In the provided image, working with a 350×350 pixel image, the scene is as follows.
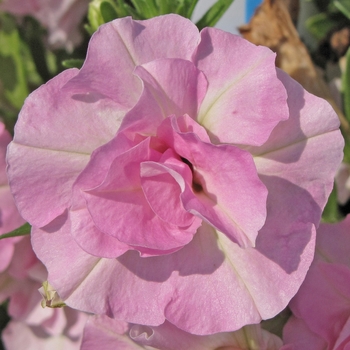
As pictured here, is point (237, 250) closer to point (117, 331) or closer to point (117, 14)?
point (117, 331)

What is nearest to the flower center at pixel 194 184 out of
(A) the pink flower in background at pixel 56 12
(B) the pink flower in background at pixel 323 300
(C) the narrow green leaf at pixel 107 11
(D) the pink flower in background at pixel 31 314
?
(B) the pink flower in background at pixel 323 300

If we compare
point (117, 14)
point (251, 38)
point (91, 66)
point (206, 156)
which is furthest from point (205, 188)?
point (251, 38)

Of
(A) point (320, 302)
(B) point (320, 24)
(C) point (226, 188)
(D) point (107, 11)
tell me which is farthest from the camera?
(B) point (320, 24)

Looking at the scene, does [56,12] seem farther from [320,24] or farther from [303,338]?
[303,338]

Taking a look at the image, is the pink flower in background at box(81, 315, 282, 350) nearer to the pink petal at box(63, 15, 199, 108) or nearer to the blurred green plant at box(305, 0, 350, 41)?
the pink petal at box(63, 15, 199, 108)

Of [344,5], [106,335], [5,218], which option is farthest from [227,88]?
[344,5]

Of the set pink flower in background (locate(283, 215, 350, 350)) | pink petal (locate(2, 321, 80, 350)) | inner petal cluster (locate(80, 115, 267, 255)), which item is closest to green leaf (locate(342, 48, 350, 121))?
pink flower in background (locate(283, 215, 350, 350))
